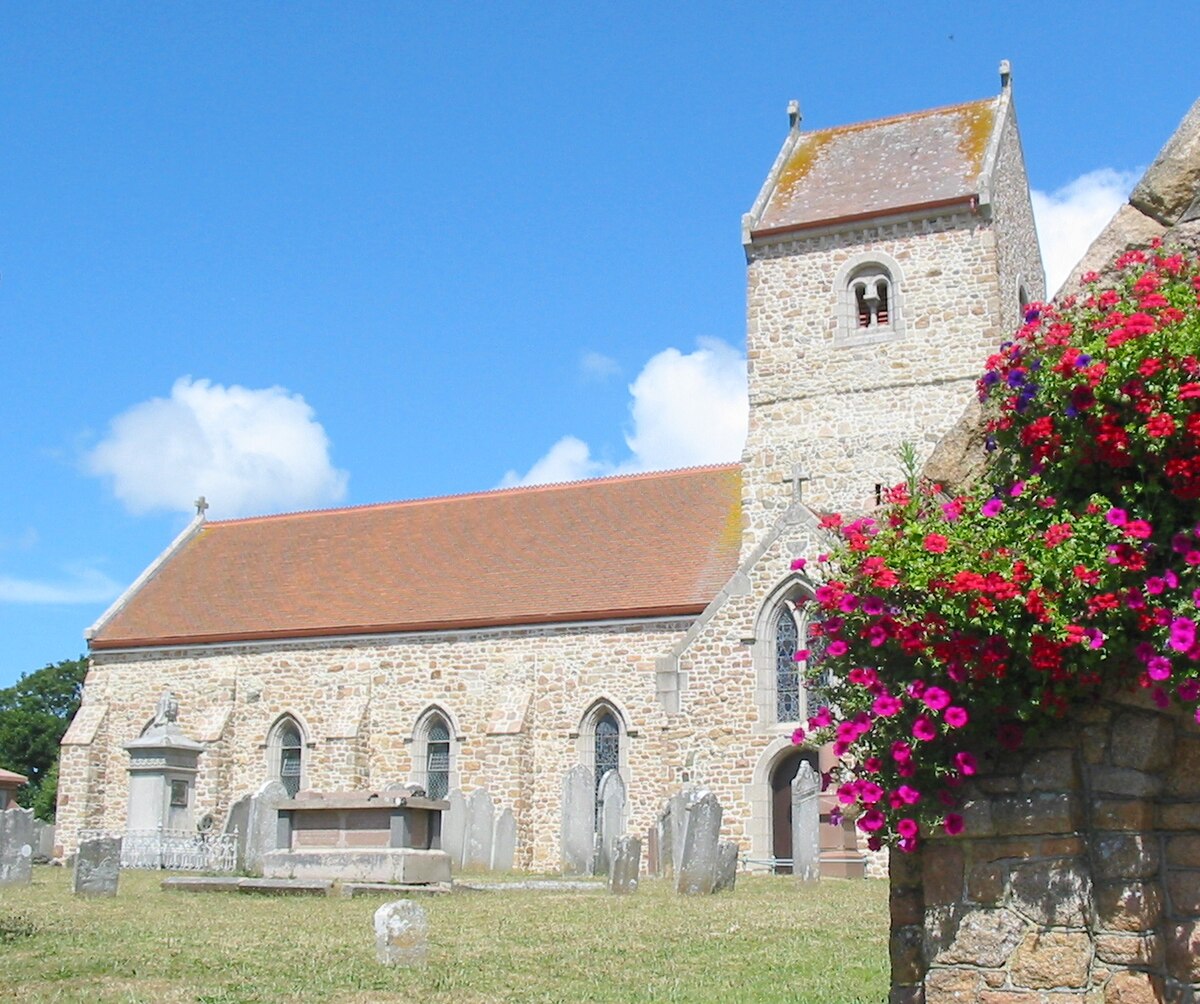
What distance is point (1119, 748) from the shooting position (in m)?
4.98

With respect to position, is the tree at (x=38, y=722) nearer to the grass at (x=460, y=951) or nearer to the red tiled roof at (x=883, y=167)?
the red tiled roof at (x=883, y=167)

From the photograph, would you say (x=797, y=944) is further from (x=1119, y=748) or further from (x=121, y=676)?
(x=121, y=676)

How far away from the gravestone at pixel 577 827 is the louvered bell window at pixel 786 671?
377 centimetres

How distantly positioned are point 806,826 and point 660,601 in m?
7.71

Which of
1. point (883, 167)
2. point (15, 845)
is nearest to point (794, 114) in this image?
point (883, 167)

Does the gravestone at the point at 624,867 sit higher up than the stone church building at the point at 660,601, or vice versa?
the stone church building at the point at 660,601

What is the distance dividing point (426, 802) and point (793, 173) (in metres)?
16.7

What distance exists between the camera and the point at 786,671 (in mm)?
22672

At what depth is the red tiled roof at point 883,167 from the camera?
2538cm

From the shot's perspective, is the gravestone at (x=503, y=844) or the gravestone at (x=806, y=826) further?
the gravestone at (x=503, y=844)

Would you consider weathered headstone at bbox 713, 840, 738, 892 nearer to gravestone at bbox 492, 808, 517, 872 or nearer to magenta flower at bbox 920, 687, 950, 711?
gravestone at bbox 492, 808, 517, 872

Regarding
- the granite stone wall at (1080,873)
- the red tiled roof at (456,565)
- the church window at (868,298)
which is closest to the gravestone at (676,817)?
the red tiled roof at (456,565)

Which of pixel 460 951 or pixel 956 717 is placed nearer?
pixel 956 717

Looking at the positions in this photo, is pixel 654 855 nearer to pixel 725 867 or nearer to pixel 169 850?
pixel 725 867
